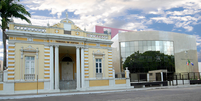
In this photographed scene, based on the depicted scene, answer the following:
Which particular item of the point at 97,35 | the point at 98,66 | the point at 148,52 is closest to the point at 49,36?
the point at 97,35

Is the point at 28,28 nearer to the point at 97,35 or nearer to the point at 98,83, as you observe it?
the point at 97,35

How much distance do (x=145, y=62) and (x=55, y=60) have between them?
23913 millimetres

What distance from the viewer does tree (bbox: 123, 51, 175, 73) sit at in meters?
38.8

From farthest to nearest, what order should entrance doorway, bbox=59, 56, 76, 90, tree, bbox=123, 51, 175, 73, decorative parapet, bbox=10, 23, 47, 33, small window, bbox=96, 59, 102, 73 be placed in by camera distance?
tree, bbox=123, 51, 175, 73
entrance doorway, bbox=59, 56, 76, 90
small window, bbox=96, 59, 102, 73
decorative parapet, bbox=10, 23, 47, 33

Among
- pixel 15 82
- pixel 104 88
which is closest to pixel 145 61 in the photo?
pixel 104 88

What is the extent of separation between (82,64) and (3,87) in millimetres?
8636

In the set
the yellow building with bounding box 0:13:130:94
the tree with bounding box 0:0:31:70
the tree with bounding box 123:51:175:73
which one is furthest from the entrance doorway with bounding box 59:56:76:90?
the tree with bounding box 123:51:175:73

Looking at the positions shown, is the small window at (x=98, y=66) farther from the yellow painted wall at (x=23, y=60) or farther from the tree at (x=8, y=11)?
the tree at (x=8, y=11)

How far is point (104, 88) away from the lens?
2258cm

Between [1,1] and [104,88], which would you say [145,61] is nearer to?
[104,88]

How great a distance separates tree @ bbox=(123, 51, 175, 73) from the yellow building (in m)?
15.1

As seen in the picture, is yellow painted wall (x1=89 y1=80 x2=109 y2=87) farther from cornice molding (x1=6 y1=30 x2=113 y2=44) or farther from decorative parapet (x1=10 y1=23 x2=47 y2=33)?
decorative parapet (x1=10 y1=23 x2=47 y2=33)

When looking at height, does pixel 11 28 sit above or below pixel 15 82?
above

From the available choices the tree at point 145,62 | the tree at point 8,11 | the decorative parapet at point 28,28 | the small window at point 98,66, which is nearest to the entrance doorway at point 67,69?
the small window at point 98,66
